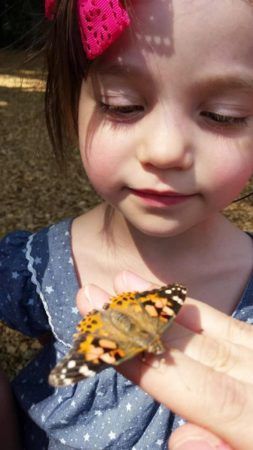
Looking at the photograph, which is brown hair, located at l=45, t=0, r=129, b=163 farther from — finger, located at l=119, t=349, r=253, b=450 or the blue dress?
finger, located at l=119, t=349, r=253, b=450

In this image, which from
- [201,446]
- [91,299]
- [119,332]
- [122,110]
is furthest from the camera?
[122,110]

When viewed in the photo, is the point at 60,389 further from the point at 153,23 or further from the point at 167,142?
the point at 153,23

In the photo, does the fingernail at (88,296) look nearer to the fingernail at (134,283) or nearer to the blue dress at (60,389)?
the fingernail at (134,283)

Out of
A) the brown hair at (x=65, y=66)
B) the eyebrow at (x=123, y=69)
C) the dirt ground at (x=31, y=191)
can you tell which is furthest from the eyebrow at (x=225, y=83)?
the dirt ground at (x=31, y=191)

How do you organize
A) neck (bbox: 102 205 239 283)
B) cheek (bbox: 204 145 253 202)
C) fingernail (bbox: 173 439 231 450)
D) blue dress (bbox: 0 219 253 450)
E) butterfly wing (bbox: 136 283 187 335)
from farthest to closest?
neck (bbox: 102 205 239 283) → blue dress (bbox: 0 219 253 450) → cheek (bbox: 204 145 253 202) → butterfly wing (bbox: 136 283 187 335) → fingernail (bbox: 173 439 231 450)

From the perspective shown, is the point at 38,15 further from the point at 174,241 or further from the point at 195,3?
the point at 174,241

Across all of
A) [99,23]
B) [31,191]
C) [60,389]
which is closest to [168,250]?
[60,389]

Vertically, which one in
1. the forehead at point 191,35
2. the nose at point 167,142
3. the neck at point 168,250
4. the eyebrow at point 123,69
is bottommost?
the neck at point 168,250

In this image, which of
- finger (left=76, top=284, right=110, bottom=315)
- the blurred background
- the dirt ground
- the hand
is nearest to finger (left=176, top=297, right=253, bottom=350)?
the hand
